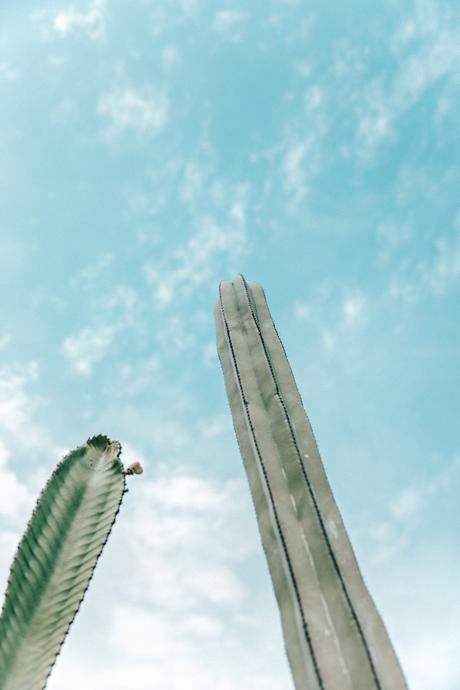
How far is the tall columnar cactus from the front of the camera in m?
1.58

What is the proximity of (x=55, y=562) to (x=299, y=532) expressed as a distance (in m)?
0.91

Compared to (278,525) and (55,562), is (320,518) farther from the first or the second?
(55,562)

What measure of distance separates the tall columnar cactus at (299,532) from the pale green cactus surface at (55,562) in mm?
594

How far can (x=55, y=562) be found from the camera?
2.23m

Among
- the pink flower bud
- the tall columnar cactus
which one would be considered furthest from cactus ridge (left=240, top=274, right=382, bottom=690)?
the pink flower bud

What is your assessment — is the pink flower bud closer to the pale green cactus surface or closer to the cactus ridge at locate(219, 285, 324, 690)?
the pale green cactus surface

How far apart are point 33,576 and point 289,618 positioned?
0.97 m

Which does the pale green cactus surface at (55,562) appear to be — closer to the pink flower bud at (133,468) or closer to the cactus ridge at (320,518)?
the pink flower bud at (133,468)

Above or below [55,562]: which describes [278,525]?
below

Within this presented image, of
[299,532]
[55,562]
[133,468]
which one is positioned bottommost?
[299,532]

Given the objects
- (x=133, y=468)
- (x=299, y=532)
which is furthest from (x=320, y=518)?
(x=133, y=468)

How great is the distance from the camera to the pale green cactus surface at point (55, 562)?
2.05 m

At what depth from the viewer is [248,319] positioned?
2924 mm

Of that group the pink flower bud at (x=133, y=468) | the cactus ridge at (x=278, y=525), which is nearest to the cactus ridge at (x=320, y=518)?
the cactus ridge at (x=278, y=525)
